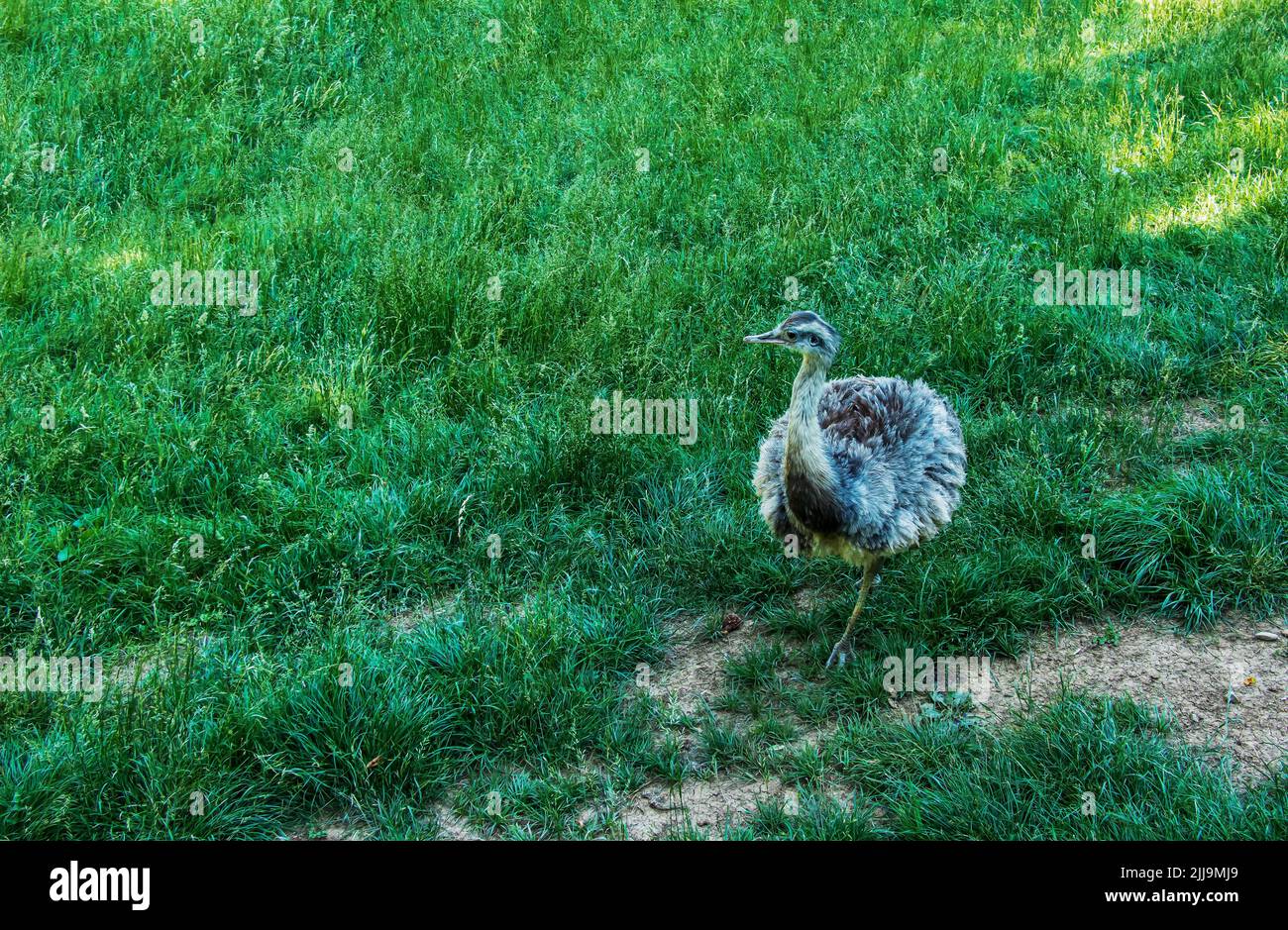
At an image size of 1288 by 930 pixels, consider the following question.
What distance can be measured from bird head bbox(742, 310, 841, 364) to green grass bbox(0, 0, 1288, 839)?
4.53ft

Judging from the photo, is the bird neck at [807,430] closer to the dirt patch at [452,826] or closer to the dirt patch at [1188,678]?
the dirt patch at [1188,678]

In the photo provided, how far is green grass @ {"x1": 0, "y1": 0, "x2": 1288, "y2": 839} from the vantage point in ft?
15.2

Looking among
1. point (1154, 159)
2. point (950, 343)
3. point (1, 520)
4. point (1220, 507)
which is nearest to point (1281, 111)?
point (1154, 159)

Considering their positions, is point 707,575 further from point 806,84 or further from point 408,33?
point 408,33

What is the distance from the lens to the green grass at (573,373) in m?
4.63

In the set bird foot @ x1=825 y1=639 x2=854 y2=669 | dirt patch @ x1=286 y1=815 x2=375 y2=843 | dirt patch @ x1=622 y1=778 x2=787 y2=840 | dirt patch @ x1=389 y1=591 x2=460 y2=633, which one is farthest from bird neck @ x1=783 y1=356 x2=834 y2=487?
dirt patch @ x1=286 y1=815 x2=375 y2=843

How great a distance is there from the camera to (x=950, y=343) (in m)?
6.89

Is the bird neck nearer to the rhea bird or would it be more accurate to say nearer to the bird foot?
the rhea bird

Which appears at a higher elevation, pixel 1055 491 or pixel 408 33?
pixel 408 33

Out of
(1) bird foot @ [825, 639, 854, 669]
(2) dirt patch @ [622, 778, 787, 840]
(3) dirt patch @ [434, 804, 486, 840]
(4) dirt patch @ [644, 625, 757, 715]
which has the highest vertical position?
(1) bird foot @ [825, 639, 854, 669]

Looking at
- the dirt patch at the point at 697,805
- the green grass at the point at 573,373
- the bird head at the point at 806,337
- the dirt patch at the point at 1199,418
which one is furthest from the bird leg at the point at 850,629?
the dirt patch at the point at 1199,418

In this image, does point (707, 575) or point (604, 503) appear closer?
point (707, 575)

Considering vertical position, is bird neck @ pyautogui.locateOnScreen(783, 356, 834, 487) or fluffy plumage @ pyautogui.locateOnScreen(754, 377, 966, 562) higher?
bird neck @ pyautogui.locateOnScreen(783, 356, 834, 487)

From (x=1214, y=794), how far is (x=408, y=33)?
30.4 ft
